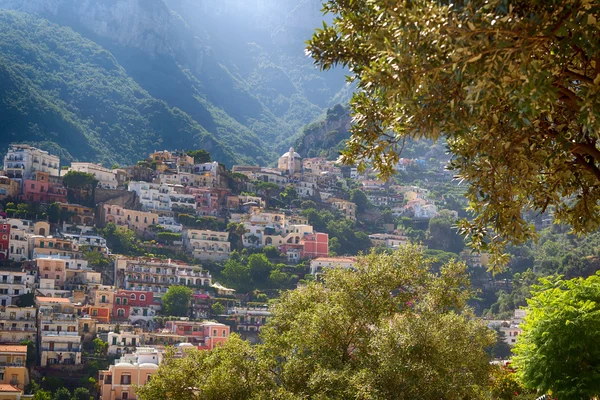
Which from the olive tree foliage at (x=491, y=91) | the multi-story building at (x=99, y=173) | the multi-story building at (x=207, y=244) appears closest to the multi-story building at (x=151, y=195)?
the multi-story building at (x=99, y=173)

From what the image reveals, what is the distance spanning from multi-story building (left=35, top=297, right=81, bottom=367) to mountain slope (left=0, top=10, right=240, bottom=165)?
44371 millimetres

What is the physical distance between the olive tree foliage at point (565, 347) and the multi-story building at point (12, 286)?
43.7m

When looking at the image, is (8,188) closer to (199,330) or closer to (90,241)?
(90,241)

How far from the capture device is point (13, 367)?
1662 inches

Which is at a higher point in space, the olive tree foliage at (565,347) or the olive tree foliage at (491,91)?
the olive tree foliage at (491,91)

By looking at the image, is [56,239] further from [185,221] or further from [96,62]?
[96,62]

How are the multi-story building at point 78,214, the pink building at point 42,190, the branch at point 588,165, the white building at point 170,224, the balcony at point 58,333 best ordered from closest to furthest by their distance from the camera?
the branch at point 588,165, the balcony at point 58,333, the multi-story building at point 78,214, the pink building at point 42,190, the white building at point 170,224

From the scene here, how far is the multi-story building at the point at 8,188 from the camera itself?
215 ft

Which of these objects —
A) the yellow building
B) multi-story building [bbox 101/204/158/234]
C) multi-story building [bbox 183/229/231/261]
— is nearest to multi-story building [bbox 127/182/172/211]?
multi-story building [bbox 101/204/158/234]

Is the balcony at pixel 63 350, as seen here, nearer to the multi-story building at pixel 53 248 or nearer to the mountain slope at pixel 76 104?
the multi-story building at pixel 53 248

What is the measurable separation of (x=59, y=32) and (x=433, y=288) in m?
118

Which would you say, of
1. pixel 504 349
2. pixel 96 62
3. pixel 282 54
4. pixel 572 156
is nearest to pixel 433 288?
pixel 572 156

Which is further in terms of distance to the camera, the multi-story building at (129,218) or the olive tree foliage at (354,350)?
the multi-story building at (129,218)

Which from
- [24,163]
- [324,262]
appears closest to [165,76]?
[24,163]
